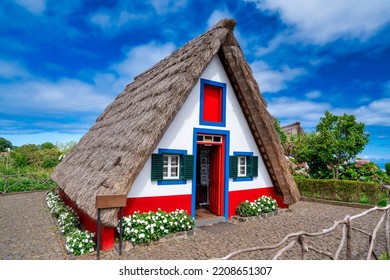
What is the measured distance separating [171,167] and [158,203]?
3.50ft

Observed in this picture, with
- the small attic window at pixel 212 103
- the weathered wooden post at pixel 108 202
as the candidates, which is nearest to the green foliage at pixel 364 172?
the small attic window at pixel 212 103

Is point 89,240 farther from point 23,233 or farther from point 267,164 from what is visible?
point 267,164

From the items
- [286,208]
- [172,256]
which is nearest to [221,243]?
[172,256]

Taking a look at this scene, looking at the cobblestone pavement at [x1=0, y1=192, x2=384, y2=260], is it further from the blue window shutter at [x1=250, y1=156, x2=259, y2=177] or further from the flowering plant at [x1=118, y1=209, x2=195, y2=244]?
the blue window shutter at [x1=250, y1=156, x2=259, y2=177]

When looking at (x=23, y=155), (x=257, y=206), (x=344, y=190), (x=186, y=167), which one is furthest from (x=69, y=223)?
(x=23, y=155)

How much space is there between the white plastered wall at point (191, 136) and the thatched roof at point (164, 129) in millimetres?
276

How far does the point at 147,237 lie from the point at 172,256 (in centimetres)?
85

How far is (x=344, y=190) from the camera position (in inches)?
456

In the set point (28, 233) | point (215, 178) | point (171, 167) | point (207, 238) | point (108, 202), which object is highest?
point (171, 167)

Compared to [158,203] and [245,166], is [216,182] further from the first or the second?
[158,203]

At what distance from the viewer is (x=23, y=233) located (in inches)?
272

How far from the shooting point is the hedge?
10891 mm

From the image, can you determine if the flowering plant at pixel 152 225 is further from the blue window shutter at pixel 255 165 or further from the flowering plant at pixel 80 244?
the blue window shutter at pixel 255 165

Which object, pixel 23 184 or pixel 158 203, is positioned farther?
pixel 23 184
